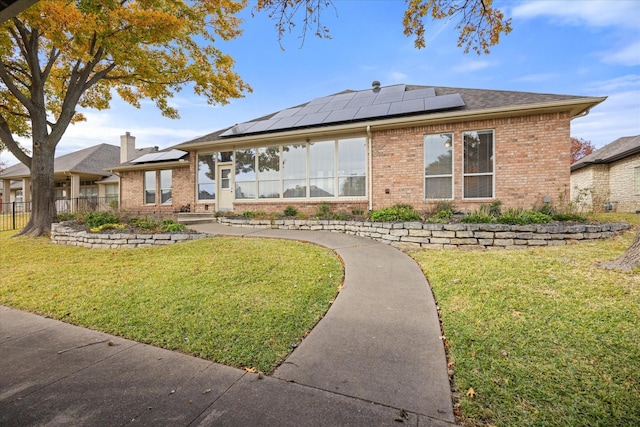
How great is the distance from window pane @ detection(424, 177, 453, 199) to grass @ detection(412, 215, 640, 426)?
4464 millimetres

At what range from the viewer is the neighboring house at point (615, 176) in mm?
Result: 12711

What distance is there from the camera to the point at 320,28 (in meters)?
3.89

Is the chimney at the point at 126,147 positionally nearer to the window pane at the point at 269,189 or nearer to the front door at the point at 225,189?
the front door at the point at 225,189

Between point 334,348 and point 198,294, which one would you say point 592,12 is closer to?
point 334,348

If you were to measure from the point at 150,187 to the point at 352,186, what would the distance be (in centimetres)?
1128

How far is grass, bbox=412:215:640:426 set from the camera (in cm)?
182

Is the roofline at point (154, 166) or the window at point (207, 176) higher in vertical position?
the roofline at point (154, 166)

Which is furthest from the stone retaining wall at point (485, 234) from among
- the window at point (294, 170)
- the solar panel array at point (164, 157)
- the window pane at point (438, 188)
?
the solar panel array at point (164, 157)

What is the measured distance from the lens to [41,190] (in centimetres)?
967

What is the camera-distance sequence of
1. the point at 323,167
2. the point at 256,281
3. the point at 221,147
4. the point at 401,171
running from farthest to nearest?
1. the point at 221,147
2. the point at 323,167
3. the point at 401,171
4. the point at 256,281

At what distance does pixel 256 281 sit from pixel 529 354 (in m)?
3.39

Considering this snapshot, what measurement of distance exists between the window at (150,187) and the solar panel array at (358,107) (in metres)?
5.83

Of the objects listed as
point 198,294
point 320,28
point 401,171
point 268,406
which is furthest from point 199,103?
point 268,406

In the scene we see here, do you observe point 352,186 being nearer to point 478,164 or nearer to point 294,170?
point 294,170
